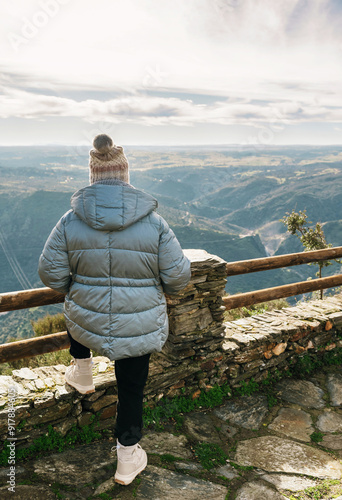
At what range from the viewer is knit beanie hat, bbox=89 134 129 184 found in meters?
2.05

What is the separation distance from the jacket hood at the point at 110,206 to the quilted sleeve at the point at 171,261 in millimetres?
181

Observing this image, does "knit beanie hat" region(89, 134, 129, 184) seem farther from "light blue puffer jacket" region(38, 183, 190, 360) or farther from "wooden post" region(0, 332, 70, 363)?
"wooden post" region(0, 332, 70, 363)

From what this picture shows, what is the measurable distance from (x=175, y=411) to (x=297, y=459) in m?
1.02

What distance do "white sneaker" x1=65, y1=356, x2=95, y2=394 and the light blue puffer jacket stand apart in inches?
21.4

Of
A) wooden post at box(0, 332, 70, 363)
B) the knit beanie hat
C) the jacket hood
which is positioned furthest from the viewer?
wooden post at box(0, 332, 70, 363)

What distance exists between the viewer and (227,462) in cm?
270

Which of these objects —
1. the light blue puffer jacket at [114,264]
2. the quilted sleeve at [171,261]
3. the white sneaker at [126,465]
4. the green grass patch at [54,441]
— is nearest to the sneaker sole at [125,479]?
the white sneaker at [126,465]

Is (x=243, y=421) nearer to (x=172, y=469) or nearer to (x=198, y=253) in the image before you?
(x=172, y=469)

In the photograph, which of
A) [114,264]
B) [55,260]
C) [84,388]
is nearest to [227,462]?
[84,388]

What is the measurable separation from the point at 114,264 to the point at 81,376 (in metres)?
1.11

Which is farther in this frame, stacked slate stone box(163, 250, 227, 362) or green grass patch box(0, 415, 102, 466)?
stacked slate stone box(163, 250, 227, 362)

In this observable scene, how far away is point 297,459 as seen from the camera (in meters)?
2.79

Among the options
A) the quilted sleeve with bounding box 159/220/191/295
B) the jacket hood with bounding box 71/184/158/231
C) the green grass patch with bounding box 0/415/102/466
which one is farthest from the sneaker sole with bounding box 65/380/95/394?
the jacket hood with bounding box 71/184/158/231

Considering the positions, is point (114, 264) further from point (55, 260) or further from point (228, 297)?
point (228, 297)
